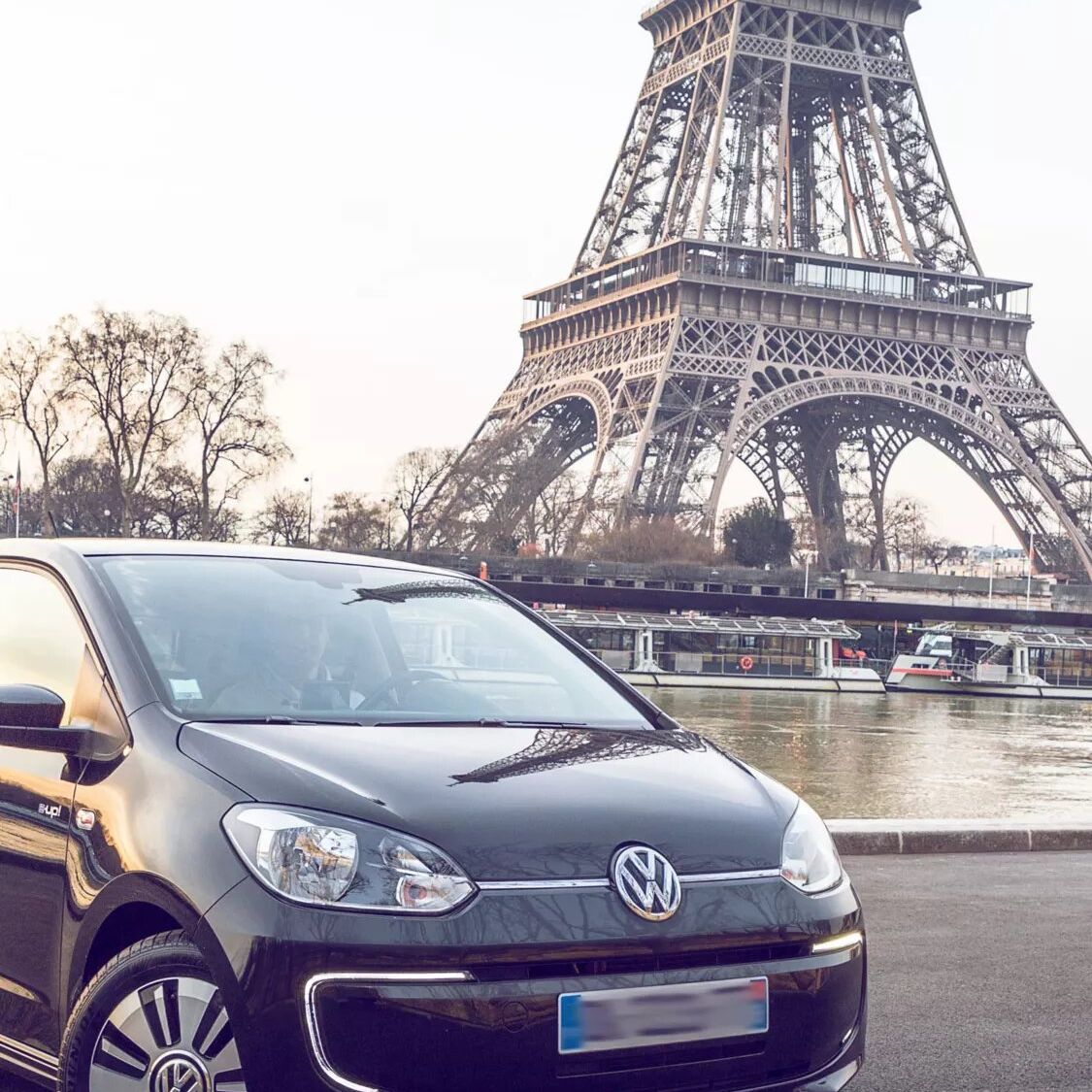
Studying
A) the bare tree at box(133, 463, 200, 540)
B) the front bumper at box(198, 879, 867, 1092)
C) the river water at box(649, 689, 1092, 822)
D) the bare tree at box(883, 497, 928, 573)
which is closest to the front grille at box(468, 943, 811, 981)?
the front bumper at box(198, 879, 867, 1092)

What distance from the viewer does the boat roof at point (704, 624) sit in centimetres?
5100

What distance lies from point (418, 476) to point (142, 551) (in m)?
69.2

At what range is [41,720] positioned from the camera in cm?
353

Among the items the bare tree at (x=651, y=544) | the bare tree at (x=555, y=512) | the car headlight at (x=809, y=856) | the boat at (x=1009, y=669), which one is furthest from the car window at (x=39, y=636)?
the bare tree at (x=555, y=512)

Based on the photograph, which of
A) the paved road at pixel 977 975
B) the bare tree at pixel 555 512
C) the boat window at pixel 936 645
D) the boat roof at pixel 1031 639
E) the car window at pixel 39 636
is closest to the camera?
the car window at pixel 39 636

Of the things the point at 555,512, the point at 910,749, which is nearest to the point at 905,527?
the point at 555,512

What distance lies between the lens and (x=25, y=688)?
357cm

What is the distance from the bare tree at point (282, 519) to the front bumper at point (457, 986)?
7472cm

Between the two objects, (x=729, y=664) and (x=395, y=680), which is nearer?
(x=395, y=680)

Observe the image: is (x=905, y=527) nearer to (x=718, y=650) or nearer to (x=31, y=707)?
(x=718, y=650)

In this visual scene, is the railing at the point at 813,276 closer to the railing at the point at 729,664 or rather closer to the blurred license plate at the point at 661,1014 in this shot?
the railing at the point at 729,664

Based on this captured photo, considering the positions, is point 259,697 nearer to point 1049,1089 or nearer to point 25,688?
point 25,688

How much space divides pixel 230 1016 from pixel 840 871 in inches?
51.5

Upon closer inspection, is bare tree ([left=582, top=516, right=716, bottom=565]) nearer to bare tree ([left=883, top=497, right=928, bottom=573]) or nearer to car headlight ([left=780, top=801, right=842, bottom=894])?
bare tree ([left=883, top=497, right=928, bottom=573])
